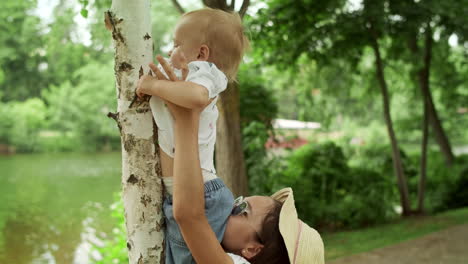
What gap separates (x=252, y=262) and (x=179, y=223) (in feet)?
1.34

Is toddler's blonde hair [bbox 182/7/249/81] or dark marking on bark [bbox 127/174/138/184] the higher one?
toddler's blonde hair [bbox 182/7/249/81]

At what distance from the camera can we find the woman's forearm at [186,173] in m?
1.46

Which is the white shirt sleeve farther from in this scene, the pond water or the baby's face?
the pond water

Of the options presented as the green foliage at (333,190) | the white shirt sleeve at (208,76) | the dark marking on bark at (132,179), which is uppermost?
the white shirt sleeve at (208,76)

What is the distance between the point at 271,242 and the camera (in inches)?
67.4

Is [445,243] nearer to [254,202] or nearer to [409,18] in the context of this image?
[409,18]

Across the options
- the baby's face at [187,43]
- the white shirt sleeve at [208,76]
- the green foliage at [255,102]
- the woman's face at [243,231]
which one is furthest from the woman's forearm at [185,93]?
the green foliage at [255,102]

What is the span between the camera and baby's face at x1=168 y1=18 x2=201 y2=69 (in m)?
1.59

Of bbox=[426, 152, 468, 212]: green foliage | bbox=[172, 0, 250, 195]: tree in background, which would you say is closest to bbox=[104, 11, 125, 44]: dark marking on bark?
bbox=[172, 0, 250, 195]: tree in background

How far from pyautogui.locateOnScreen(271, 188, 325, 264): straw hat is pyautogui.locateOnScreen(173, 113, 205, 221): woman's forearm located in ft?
1.25

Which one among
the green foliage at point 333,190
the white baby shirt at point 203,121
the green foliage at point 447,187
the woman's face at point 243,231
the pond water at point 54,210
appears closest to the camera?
the white baby shirt at point 203,121

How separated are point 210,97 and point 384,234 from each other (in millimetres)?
7140

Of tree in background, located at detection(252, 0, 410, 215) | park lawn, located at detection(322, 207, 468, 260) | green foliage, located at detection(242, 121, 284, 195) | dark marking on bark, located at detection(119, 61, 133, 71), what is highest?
tree in background, located at detection(252, 0, 410, 215)

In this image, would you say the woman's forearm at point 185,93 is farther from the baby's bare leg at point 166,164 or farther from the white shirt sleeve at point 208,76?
the baby's bare leg at point 166,164
